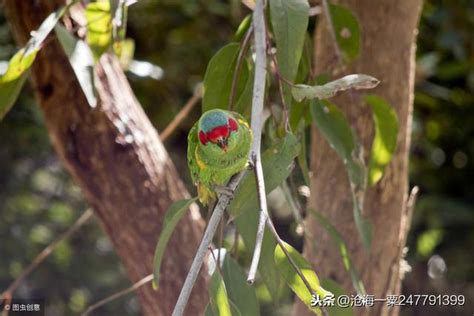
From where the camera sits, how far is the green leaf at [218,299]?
34.1 inches

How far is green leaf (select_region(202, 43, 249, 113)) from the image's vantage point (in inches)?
47.1

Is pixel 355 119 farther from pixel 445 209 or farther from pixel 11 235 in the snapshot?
pixel 11 235

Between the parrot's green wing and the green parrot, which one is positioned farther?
the parrot's green wing

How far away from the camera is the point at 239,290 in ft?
3.54

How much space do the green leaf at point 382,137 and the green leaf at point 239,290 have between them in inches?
12.3

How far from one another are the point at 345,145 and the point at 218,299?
0.41 m

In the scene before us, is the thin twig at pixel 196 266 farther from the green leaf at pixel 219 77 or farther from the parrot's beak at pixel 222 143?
the green leaf at pixel 219 77

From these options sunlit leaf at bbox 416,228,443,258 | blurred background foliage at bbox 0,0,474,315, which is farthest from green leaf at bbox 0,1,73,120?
sunlit leaf at bbox 416,228,443,258

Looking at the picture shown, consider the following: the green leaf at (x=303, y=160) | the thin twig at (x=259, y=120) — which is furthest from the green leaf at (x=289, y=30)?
the green leaf at (x=303, y=160)

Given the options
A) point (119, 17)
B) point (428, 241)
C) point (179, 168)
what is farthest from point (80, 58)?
point (428, 241)

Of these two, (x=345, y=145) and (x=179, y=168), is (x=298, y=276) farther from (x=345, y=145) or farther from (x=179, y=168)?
(x=179, y=168)

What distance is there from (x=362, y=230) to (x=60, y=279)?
1628 mm

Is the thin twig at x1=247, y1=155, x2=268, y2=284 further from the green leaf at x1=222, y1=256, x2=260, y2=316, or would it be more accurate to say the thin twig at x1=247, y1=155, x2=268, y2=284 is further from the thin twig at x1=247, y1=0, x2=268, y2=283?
the green leaf at x1=222, y1=256, x2=260, y2=316

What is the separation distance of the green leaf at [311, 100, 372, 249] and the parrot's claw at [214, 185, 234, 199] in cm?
21
